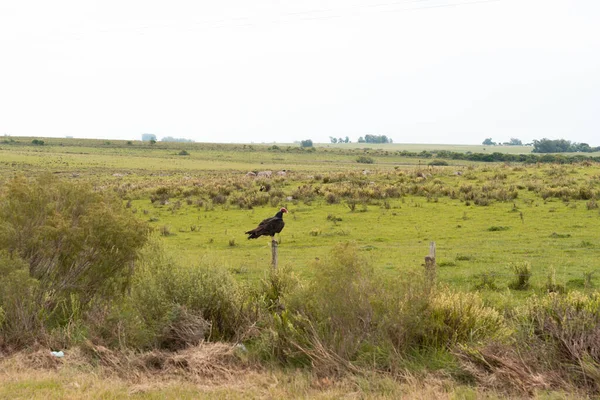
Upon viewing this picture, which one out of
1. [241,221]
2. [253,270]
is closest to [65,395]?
[253,270]

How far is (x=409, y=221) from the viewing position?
90.2 feet

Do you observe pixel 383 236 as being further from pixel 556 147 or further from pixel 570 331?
pixel 556 147

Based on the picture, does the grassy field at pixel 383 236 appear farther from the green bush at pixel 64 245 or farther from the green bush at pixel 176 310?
the green bush at pixel 64 245

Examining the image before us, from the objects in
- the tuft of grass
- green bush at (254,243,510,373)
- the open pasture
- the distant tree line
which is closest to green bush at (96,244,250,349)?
the open pasture

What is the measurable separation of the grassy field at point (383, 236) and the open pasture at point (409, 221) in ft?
0.24

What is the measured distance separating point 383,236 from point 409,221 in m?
4.00

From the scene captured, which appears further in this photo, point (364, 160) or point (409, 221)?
point (364, 160)

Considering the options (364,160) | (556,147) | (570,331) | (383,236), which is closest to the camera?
(570,331)

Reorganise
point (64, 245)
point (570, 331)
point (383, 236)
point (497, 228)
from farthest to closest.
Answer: point (497, 228) < point (383, 236) < point (64, 245) < point (570, 331)

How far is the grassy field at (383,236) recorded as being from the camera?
25.3ft

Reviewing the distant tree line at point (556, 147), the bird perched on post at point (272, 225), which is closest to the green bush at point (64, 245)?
the bird perched on post at point (272, 225)

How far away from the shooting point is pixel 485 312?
29.7 feet

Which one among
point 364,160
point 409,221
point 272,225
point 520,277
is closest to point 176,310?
point 520,277

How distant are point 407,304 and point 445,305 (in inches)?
27.0
